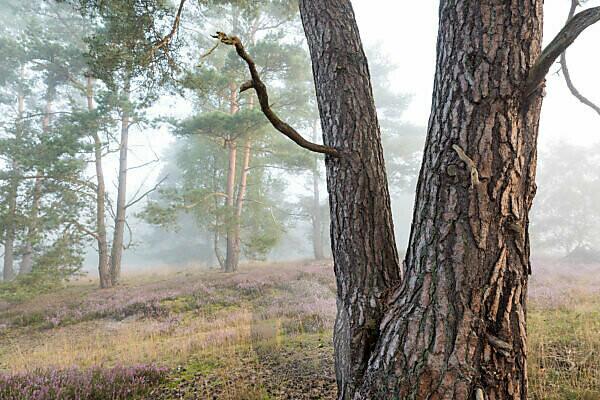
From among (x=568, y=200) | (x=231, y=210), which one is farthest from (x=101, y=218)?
(x=568, y=200)

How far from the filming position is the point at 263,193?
65.1ft

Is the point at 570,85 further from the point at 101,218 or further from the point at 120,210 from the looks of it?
the point at 120,210

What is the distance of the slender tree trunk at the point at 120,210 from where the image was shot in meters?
12.4

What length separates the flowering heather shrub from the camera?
3.02 meters

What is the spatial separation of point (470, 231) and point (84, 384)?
12.6 feet

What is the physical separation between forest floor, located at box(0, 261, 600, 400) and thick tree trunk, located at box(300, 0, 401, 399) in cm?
148

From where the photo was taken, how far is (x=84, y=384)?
10.5 ft

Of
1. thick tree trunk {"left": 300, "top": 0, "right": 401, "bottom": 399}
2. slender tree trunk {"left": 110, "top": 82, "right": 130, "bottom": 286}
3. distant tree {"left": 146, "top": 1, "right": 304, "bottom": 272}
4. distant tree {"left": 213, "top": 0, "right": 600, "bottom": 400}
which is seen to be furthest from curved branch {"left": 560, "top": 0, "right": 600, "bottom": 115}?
slender tree trunk {"left": 110, "top": 82, "right": 130, "bottom": 286}

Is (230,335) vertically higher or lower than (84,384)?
lower

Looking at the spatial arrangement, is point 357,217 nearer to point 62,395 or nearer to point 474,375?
point 474,375

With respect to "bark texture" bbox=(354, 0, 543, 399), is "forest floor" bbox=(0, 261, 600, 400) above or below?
below

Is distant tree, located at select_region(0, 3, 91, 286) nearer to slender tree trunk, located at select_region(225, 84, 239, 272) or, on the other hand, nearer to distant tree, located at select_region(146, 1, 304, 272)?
distant tree, located at select_region(146, 1, 304, 272)

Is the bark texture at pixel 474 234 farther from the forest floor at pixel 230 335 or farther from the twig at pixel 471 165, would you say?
the forest floor at pixel 230 335

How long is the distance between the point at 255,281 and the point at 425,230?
992 cm
